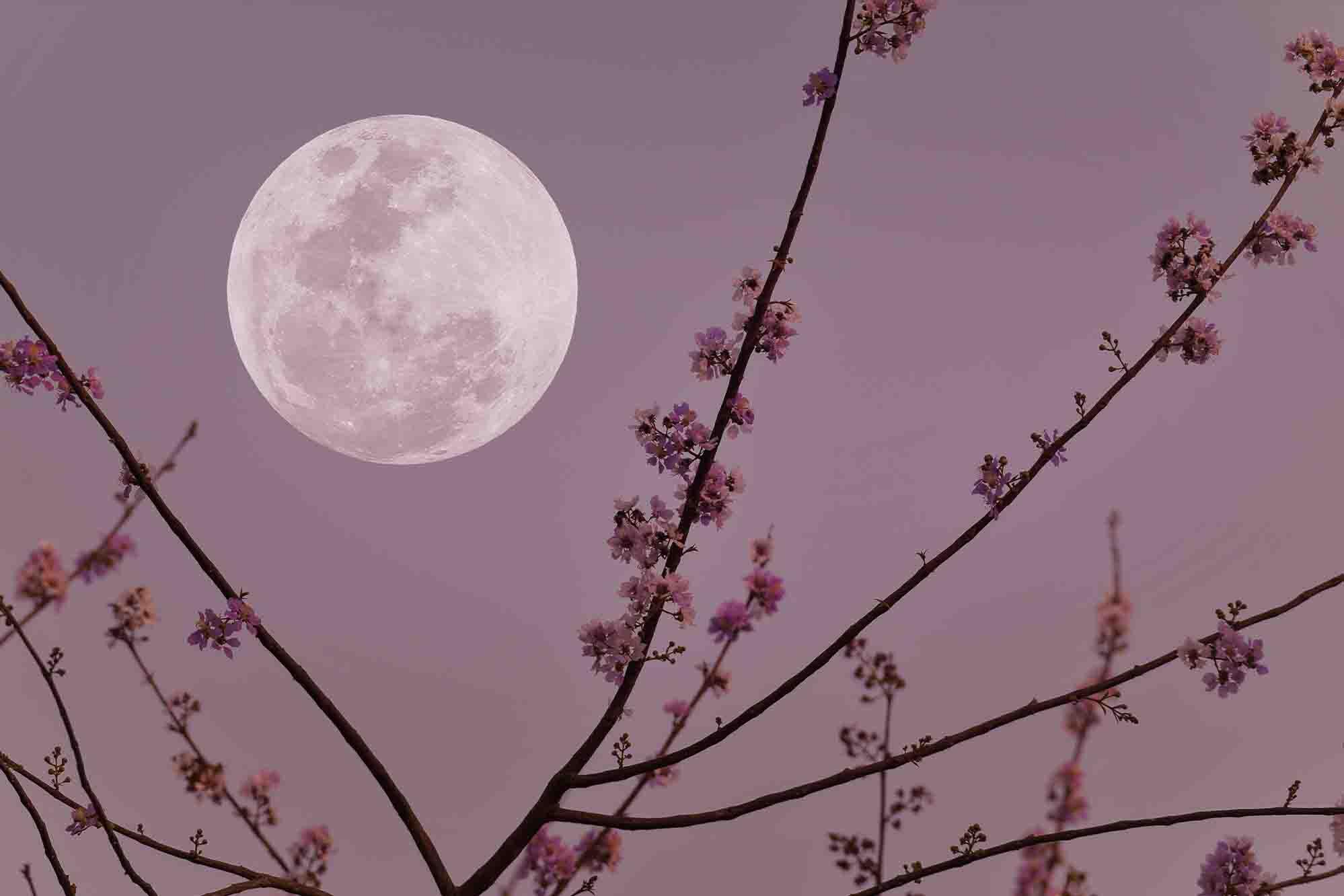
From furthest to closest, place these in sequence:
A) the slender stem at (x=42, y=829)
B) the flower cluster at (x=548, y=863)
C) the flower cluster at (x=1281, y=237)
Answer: the flower cluster at (x=548, y=863) → the flower cluster at (x=1281, y=237) → the slender stem at (x=42, y=829)

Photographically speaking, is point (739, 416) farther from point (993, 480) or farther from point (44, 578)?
point (44, 578)

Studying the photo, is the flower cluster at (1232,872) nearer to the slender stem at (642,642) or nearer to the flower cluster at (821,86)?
the slender stem at (642,642)

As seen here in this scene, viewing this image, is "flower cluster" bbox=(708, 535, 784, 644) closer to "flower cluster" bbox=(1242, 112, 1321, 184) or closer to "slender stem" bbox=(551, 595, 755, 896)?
"slender stem" bbox=(551, 595, 755, 896)

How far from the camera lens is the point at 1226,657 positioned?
5.40 metres

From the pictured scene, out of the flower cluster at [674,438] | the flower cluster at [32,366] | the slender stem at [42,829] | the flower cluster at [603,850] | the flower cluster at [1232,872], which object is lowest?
the flower cluster at [1232,872]

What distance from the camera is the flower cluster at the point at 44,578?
6.01 meters

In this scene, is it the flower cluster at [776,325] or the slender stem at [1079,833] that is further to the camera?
the flower cluster at [776,325]

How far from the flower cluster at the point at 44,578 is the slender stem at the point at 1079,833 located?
14.6 ft

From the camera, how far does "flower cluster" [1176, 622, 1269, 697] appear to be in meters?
5.36

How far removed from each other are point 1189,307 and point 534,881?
239 inches

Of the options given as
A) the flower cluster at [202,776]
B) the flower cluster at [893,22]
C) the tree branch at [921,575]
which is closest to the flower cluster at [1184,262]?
the tree branch at [921,575]

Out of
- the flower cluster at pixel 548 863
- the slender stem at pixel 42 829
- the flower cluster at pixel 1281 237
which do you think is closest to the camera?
the slender stem at pixel 42 829

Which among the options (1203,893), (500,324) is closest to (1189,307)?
(1203,893)

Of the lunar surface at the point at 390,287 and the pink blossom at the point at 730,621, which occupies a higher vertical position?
the lunar surface at the point at 390,287
